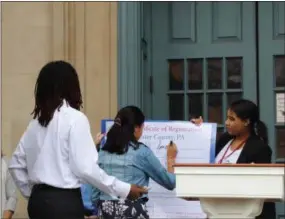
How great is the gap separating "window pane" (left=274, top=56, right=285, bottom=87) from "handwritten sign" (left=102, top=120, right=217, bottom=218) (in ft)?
5.00

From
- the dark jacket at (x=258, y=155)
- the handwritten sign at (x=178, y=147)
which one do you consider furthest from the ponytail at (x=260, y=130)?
the handwritten sign at (x=178, y=147)

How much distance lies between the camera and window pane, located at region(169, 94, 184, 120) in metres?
7.55

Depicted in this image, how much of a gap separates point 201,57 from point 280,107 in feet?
2.91

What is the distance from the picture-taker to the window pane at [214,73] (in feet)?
24.5

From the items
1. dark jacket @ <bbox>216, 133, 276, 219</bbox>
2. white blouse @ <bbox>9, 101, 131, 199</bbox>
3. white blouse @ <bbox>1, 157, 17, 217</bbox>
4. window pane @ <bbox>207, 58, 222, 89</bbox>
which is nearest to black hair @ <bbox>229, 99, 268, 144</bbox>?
dark jacket @ <bbox>216, 133, 276, 219</bbox>

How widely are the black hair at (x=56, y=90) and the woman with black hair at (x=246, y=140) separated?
155 cm

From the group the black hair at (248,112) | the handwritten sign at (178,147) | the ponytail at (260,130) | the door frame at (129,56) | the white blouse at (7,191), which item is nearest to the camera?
the black hair at (248,112)

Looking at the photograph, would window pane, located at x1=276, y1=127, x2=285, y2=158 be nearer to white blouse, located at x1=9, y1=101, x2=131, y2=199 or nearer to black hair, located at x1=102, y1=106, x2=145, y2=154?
black hair, located at x1=102, y1=106, x2=145, y2=154

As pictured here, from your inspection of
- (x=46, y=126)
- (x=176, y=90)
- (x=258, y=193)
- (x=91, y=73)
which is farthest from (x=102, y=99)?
(x=258, y=193)

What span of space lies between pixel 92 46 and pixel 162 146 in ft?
5.03

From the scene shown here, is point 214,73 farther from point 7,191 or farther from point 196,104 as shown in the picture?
point 7,191

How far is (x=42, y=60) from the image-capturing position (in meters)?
7.41

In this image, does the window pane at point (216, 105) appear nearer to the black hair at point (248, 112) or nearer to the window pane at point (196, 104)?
the window pane at point (196, 104)

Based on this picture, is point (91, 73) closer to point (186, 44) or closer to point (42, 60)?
point (42, 60)
